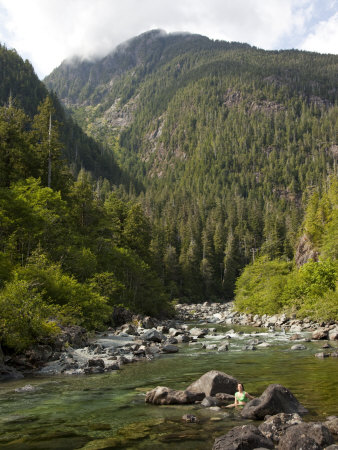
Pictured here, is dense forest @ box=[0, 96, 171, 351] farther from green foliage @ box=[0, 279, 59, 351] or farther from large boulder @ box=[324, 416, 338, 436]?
large boulder @ box=[324, 416, 338, 436]

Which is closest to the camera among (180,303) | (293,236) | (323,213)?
(323,213)

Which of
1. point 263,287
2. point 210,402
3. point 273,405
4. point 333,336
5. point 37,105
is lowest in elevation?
point 333,336

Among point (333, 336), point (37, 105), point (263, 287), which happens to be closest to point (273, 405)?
point (333, 336)

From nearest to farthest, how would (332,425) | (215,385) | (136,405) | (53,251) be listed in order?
1. (332,425)
2. (136,405)
3. (215,385)
4. (53,251)

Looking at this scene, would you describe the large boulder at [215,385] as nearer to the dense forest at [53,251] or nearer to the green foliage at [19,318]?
the green foliage at [19,318]

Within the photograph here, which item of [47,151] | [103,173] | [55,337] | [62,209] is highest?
[103,173]

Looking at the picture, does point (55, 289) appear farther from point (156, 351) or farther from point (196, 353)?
point (196, 353)

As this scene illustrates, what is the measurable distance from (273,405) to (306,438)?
2749 millimetres

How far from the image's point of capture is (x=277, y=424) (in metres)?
8.97

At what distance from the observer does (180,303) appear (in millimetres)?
90812

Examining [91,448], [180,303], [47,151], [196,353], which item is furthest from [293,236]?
[91,448]

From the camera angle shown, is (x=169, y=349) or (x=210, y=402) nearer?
(x=210, y=402)

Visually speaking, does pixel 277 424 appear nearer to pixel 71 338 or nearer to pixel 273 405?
pixel 273 405

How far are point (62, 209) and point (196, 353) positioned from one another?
22.2 m
